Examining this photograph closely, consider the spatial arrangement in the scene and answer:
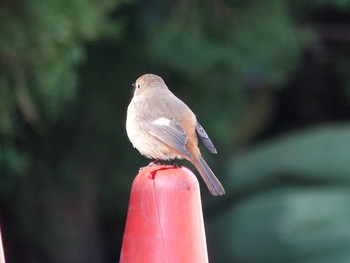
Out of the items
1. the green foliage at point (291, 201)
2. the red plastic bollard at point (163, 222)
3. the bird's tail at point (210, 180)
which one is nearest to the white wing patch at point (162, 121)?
the bird's tail at point (210, 180)

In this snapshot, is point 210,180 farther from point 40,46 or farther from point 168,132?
point 40,46

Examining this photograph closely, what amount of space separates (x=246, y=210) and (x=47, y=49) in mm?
2386

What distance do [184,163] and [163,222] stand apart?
444 cm

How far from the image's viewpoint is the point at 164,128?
13.8 feet

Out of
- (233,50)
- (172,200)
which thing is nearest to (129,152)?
(233,50)

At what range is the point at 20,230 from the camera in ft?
25.4

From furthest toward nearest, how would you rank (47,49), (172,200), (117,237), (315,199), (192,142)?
(117,237) → (315,199) → (47,49) → (192,142) → (172,200)

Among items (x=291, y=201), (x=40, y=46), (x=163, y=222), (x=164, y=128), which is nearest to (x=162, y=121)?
(x=164, y=128)

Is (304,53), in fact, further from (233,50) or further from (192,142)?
(192,142)

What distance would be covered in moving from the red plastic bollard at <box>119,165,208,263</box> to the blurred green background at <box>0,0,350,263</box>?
3259mm

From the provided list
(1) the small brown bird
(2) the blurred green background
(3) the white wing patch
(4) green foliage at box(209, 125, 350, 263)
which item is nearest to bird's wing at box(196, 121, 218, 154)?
(1) the small brown bird

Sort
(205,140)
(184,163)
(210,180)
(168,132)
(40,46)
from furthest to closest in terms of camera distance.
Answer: (184,163), (40,46), (168,132), (205,140), (210,180)

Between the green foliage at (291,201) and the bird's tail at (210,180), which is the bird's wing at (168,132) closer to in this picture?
the bird's tail at (210,180)

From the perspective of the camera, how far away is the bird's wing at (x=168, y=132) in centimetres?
412
